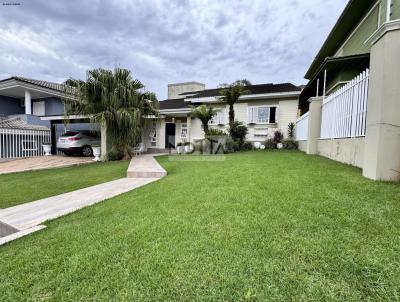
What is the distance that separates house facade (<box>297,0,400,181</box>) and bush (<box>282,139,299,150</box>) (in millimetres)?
4030

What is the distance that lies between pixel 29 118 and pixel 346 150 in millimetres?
19537

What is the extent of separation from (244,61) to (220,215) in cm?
1869

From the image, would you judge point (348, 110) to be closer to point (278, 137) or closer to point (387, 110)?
point (387, 110)

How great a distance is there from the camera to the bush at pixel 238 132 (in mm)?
14359

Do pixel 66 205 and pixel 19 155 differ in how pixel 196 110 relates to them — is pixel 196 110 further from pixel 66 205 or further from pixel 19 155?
pixel 19 155

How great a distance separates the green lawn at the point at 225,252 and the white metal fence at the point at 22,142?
13.9m

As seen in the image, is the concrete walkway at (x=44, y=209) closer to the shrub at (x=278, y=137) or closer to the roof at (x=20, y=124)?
the shrub at (x=278, y=137)

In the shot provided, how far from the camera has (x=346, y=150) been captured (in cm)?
598

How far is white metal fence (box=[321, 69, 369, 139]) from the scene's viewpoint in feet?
16.8

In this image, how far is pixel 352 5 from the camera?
930 cm

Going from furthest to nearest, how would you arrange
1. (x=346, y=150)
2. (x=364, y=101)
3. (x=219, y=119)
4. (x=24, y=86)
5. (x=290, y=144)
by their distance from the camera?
(x=219, y=119) < (x=24, y=86) < (x=290, y=144) < (x=346, y=150) < (x=364, y=101)

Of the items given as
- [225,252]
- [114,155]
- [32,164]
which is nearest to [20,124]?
[32,164]

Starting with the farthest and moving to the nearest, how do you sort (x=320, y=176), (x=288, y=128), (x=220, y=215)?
(x=288, y=128) < (x=320, y=176) < (x=220, y=215)

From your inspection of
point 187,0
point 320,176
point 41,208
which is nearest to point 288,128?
point 187,0
